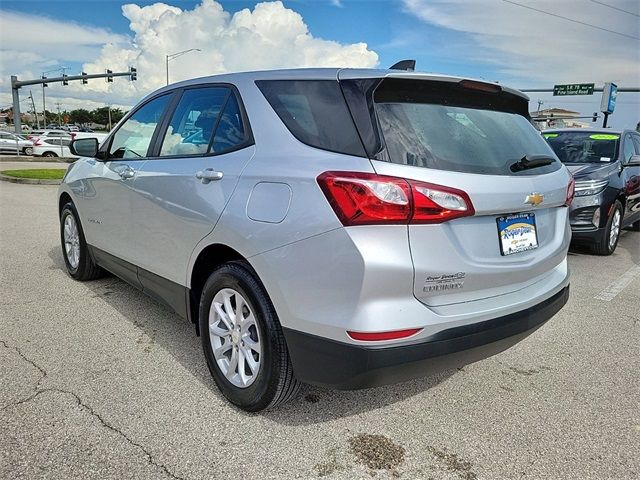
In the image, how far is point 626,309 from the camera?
4.64 metres

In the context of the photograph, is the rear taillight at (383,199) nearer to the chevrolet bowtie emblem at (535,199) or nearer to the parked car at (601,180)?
the chevrolet bowtie emblem at (535,199)

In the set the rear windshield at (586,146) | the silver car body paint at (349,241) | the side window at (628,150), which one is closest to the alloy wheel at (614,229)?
the rear windshield at (586,146)

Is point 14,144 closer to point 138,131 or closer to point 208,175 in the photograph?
point 138,131

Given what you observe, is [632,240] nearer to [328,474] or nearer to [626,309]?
[626,309]

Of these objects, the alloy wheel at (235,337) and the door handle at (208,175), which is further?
the door handle at (208,175)

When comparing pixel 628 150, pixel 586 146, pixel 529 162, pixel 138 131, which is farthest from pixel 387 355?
pixel 628 150

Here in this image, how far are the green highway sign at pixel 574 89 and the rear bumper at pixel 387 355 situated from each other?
3633cm

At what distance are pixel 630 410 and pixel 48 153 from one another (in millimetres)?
28306

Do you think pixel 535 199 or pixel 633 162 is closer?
pixel 535 199

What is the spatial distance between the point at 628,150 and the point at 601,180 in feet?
5.31

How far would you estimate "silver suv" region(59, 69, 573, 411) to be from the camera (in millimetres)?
2090

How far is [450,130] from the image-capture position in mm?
2385

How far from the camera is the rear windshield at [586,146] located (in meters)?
7.30

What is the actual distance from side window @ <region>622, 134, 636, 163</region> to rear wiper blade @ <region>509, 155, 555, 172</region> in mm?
5537
